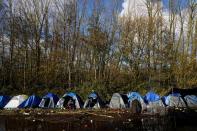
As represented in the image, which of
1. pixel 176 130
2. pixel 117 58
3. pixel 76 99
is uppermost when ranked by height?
pixel 117 58

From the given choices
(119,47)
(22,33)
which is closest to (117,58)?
(119,47)

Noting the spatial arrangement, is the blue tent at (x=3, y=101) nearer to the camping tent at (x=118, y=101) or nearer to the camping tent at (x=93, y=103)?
the camping tent at (x=93, y=103)

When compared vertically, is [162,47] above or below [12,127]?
above

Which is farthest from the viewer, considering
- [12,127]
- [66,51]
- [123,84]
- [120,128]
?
[66,51]

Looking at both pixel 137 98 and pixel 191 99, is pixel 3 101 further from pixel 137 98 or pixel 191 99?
pixel 191 99

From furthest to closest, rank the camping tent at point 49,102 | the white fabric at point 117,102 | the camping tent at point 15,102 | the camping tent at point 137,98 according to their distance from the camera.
A: 1. the camping tent at point 15,102
2. the camping tent at point 49,102
3. the white fabric at point 117,102
4. the camping tent at point 137,98

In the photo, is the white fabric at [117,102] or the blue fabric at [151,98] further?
the white fabric at [117,102]

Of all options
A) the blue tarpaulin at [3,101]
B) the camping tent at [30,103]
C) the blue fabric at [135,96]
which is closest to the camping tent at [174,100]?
the blue fabric at [135,96]

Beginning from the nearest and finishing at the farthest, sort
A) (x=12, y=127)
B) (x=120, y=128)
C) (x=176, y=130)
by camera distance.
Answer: (x=120, y=128), (x=12, y=127), (x=176, y=130)

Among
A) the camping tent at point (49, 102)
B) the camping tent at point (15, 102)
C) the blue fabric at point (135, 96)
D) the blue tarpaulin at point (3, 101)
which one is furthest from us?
the blue tarpaulin at point (3, 101)

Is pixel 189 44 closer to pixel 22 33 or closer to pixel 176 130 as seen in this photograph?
pixel 22 33

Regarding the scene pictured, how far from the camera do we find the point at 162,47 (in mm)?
42250

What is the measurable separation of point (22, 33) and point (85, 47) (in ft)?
23.7

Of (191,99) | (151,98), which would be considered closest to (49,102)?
(151,98)
